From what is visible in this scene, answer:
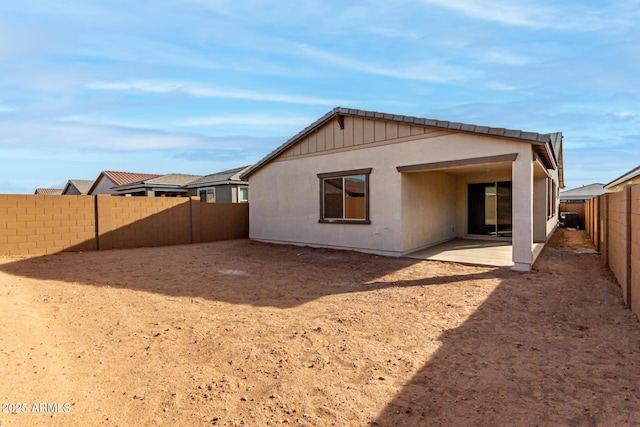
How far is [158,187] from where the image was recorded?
2416 centimetres

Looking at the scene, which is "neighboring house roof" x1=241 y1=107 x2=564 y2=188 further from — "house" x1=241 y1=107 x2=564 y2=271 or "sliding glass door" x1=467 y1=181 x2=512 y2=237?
"sliding glass door" x1=467 y1=181 x2=512 y2=237

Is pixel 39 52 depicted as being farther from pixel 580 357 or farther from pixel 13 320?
pixel 580 357

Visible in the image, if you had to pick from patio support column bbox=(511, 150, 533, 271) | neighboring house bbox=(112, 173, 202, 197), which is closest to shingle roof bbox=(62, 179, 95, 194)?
neighboring house bbox=(112, 173, 202, 197)

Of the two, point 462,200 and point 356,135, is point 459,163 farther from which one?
point 462,200

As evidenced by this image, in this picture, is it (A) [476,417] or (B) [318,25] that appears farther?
(B) [318,25]

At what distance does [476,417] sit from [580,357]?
75.2 inches

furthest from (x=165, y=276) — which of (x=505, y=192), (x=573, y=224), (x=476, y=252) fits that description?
(x=573, y=224)

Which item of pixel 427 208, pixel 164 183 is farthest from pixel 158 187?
pixel 427 208

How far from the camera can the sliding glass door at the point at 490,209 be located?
43.1 ft

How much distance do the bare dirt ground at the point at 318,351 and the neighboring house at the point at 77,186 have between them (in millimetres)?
34600

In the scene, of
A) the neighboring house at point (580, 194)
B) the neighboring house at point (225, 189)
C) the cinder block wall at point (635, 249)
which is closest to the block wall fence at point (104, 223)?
the neighboring house at point (225, 189)

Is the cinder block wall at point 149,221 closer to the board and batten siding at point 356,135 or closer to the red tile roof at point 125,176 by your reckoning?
the board and batten siding at point 356,135

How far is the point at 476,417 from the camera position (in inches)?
102

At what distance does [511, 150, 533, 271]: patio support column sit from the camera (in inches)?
302
